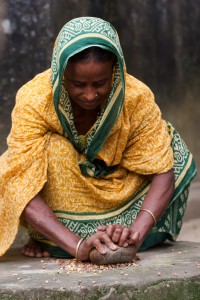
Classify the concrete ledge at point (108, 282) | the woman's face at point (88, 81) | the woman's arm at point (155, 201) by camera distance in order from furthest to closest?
1. the woman's arm at point (155, 201)
2. the woman's face at point (88, 81)
3. the concrete ledge at point (108, 282)

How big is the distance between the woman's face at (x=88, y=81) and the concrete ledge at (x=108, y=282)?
2.71 ft

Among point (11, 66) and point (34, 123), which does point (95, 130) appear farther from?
point (11, 66)

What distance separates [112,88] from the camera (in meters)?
5.65

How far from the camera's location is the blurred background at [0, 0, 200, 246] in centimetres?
737

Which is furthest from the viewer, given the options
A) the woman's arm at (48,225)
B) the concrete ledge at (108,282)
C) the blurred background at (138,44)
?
the blurred background at (138,44)

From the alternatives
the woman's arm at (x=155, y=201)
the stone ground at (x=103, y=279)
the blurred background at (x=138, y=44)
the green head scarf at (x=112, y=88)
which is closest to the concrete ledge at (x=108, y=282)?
the stone ground at (x=103, y=279)

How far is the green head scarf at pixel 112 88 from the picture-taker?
547cm

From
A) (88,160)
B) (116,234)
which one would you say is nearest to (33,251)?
(88,160)

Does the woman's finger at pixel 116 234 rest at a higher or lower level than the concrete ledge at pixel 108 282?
higher

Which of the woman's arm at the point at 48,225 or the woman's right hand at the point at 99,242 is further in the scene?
the woman's arm at the point at 48,225

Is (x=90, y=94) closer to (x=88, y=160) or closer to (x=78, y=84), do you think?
(x=78, y=84)

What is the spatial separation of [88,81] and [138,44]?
287 cm

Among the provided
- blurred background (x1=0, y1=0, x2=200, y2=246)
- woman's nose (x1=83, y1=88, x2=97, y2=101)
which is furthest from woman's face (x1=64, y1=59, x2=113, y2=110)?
blurred background (x1=0, y1=0, x2=200, y2=246)

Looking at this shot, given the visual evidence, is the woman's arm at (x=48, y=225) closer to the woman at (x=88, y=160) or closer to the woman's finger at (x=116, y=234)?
the woman at (x=88, y=160)
